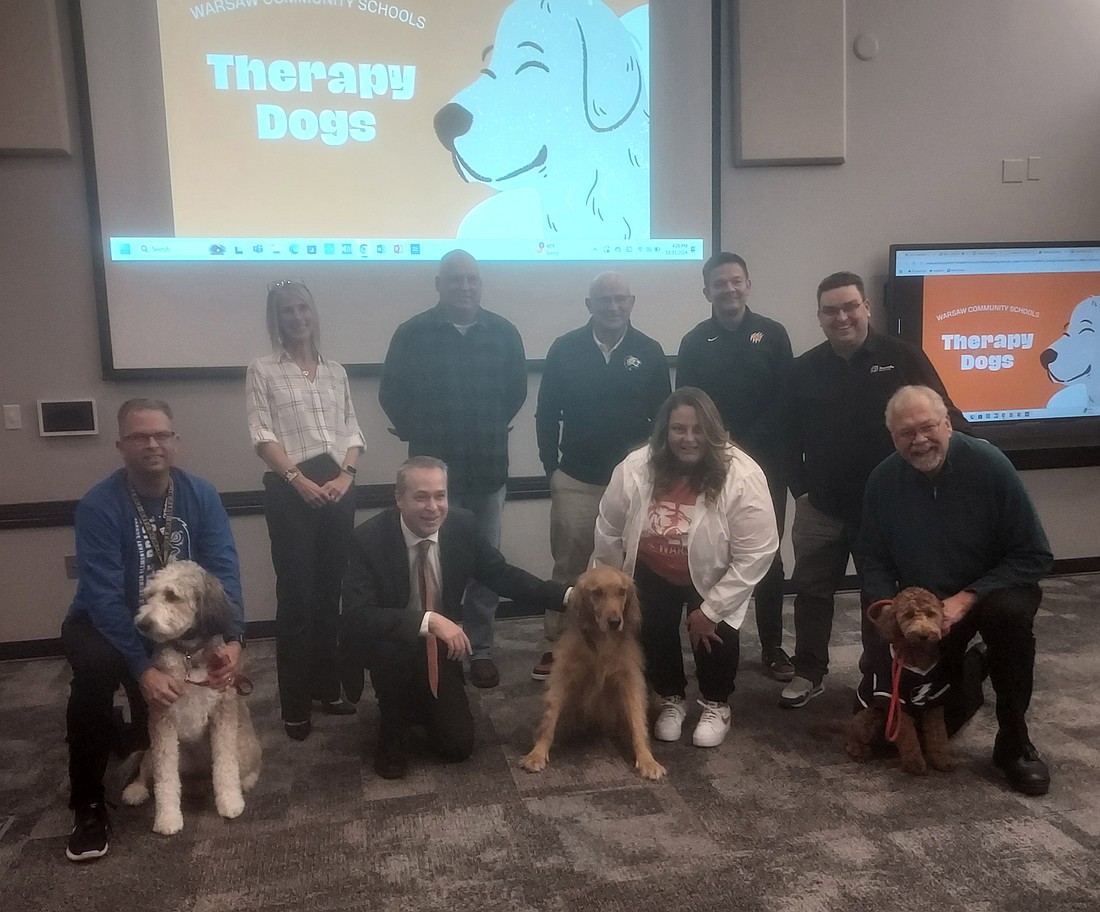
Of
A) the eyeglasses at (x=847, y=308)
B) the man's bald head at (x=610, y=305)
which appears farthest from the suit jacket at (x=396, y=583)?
the eyeglasses at (x=847, y=308)

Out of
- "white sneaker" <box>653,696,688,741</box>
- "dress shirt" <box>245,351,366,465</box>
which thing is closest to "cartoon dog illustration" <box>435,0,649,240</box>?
"dress shirt" <box>245,351,366,465</box>

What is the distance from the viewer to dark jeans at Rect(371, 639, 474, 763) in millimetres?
2432

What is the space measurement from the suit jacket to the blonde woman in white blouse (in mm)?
146

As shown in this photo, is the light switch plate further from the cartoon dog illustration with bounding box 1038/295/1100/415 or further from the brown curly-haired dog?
the brown curly-haired dog

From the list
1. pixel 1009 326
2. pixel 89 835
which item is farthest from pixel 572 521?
pixel 1009 326

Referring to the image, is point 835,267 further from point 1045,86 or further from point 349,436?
point 349,436

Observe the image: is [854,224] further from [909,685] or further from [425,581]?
[425,581]

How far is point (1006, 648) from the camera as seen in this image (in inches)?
89.9

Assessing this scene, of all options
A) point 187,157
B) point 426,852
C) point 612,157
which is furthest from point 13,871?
point 612,157

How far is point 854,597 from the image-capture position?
13.4ft

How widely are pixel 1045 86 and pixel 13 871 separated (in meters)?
5.23

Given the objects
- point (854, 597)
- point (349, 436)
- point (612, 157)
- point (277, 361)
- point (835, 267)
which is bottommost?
point (854, 597)

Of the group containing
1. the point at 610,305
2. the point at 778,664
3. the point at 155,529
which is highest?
the point at 610,305

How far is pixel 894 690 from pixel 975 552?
1.52 feet
